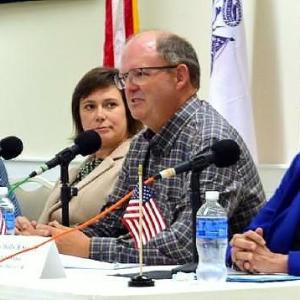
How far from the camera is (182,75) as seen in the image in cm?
278

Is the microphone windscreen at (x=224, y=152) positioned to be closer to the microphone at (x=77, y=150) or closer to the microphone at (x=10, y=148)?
the microphone at (x=77, y=150)

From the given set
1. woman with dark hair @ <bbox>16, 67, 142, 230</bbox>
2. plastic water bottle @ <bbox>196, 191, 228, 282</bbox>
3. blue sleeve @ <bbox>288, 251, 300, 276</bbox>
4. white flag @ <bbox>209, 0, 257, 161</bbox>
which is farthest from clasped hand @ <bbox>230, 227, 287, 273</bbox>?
white flag @ <bbox>209, 0, 257, 161</bbox>

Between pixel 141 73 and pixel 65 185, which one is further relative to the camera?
pixel 141 73

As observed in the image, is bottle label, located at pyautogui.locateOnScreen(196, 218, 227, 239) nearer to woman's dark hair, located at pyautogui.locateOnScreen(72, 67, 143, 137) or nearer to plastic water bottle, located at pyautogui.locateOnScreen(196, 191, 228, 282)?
plastic water bottle, located at pyautogui.locateOnScreen(196, 191, 228, 282)

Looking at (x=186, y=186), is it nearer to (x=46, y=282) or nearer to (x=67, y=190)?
(x=67, y=190)

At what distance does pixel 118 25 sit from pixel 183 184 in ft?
5.43

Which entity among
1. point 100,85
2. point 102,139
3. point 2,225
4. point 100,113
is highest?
point 100,85

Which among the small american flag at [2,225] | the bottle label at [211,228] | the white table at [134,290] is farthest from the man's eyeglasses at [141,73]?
the white table at [134,290]

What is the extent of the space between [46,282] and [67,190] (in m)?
0.76

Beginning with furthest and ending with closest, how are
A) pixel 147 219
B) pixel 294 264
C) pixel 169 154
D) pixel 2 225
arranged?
1. pixel 169 154
2. pixel 2 225
3. pixel 147 219
4. pixel 294 264

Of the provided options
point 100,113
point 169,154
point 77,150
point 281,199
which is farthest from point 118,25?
point 281,199

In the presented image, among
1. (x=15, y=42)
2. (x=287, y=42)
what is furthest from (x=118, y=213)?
(x=15, y=42)

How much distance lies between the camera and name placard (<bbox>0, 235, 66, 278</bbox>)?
1.90 metres

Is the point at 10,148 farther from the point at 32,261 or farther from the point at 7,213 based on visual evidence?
the point at 32,261
